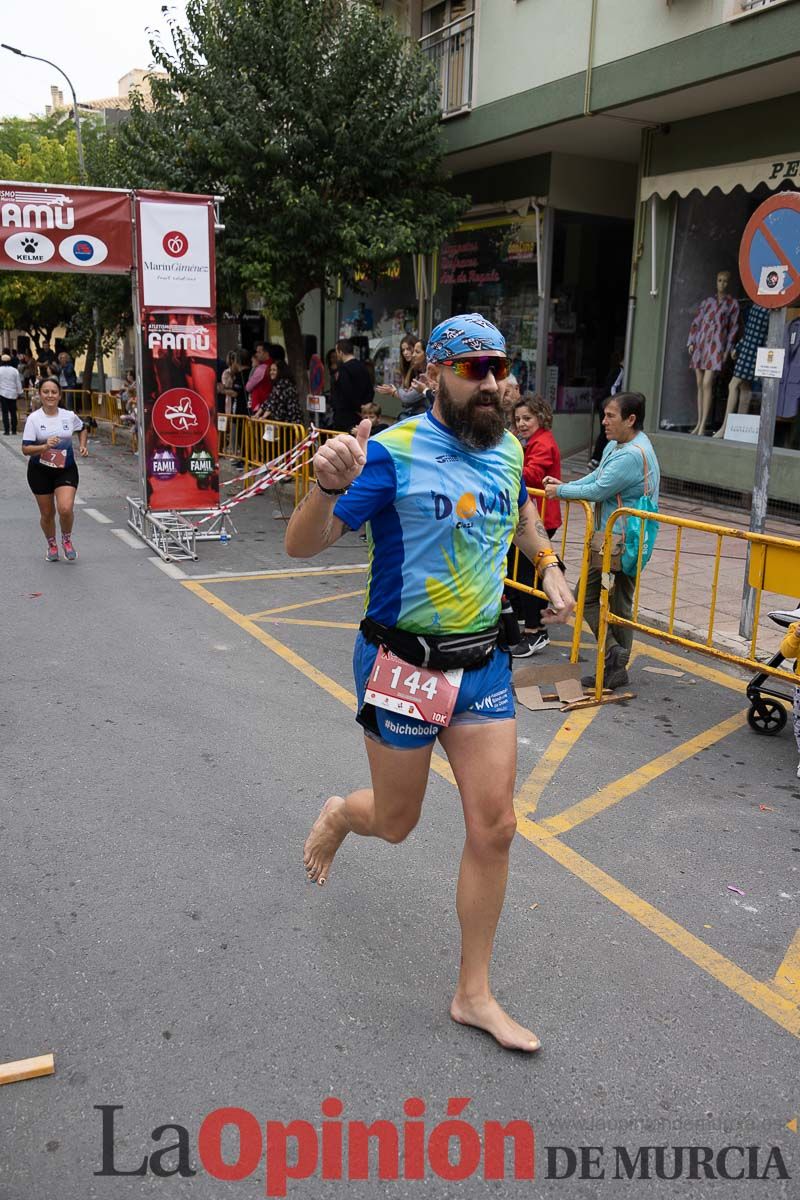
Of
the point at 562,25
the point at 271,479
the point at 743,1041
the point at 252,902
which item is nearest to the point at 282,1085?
the point at 252,902

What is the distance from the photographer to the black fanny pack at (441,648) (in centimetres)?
295

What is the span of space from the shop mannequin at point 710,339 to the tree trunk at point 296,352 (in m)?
5.95

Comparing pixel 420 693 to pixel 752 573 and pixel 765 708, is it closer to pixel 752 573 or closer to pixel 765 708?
pixel 752 573

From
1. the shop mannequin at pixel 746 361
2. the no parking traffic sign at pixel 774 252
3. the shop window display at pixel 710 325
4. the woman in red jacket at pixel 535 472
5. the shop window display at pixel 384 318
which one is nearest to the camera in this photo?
the no parking traffic sign at pixel 774 252

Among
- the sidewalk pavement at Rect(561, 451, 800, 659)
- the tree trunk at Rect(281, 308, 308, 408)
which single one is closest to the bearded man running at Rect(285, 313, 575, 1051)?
the sidewalk pavement at Rect(561, 451, 800, 659)

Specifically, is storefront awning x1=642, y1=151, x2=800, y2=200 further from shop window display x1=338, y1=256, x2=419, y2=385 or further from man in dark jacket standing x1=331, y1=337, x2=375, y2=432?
shop window display x1=338, y1=256, x2=419, y2=385

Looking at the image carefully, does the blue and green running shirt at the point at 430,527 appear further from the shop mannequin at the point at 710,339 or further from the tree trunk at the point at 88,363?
the tree trunk at the point at 88,363

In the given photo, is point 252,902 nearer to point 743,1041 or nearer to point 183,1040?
point 183,1040

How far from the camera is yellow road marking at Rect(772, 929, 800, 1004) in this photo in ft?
10.9

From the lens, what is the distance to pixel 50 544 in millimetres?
9734

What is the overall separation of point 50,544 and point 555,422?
8.84 meters

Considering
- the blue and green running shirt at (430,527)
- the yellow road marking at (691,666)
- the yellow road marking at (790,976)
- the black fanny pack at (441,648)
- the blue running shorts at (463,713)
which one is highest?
the blue and green running shirt at (430,527)

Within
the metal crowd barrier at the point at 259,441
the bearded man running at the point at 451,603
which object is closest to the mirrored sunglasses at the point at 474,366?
the bearded man running at the point at 451,603

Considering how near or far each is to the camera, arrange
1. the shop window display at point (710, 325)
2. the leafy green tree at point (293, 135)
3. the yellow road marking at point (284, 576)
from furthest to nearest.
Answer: the leafy green tree at point (293, 135) < the shop window display at point (710, 325) < the yellow road marking at point (284, 576)
